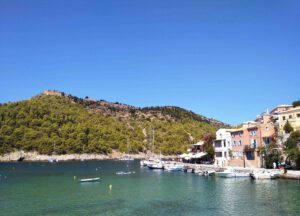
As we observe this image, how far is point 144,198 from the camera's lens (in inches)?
2037

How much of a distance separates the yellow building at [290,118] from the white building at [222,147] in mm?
15735

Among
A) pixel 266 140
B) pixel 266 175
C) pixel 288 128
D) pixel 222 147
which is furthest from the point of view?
pixel 222 147

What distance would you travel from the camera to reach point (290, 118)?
7831 cm

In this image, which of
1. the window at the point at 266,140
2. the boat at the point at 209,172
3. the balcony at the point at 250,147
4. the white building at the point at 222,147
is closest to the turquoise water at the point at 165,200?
the boat at the point at 209,172

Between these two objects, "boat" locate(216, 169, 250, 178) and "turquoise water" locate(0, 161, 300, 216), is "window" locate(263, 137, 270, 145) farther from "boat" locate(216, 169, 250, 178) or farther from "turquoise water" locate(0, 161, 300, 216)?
"turquoise water" locate(0, 161, 300, 216)

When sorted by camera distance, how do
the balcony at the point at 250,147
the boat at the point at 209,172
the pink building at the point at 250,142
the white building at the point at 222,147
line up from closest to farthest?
the pink building at the point at 250,142 → the balcony at the point at 250,147 → the boat at the point at 209,172 → the white building at the point at 222,147

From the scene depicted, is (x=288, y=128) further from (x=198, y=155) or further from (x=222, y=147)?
(x=198, y=155)

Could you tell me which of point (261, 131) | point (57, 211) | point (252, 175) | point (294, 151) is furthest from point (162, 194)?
point (261, 131)

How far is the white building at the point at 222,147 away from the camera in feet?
305

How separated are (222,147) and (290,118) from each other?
22.1 m

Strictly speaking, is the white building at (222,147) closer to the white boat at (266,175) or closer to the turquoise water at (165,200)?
the white boat at (266,175)

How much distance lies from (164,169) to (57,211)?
2801 inches

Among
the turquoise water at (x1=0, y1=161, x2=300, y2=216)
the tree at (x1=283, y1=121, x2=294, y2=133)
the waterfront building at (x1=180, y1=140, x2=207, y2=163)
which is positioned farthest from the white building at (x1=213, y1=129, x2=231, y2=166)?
the turquoise water at (x1=0, y1=161, x2=300, y2=216)

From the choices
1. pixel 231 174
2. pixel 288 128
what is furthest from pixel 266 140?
pixel 231 174
